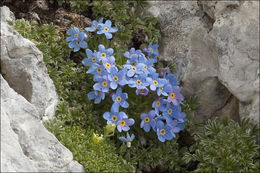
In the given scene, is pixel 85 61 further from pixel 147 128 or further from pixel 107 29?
pixel 147 128

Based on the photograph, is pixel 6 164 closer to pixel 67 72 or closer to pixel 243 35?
pixel 67 72

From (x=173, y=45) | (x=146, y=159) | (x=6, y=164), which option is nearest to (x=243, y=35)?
(x=173, y=45)

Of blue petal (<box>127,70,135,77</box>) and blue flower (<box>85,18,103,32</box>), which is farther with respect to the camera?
blue flower (<box>85,18,103,32</box>)

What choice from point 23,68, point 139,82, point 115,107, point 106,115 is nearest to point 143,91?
point 139,82

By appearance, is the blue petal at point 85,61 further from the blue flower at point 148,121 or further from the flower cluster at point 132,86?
the blue flower at point 148,121

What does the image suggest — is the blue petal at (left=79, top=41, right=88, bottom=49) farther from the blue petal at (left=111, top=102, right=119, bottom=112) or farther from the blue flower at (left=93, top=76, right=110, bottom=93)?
the blue petal at (left=111, top=102, right=119, bottom=112)

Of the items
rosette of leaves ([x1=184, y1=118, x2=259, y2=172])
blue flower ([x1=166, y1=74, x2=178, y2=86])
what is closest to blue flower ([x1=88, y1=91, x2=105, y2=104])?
blue flower ([x1=166, y1=74, x2=178, y2=86])
